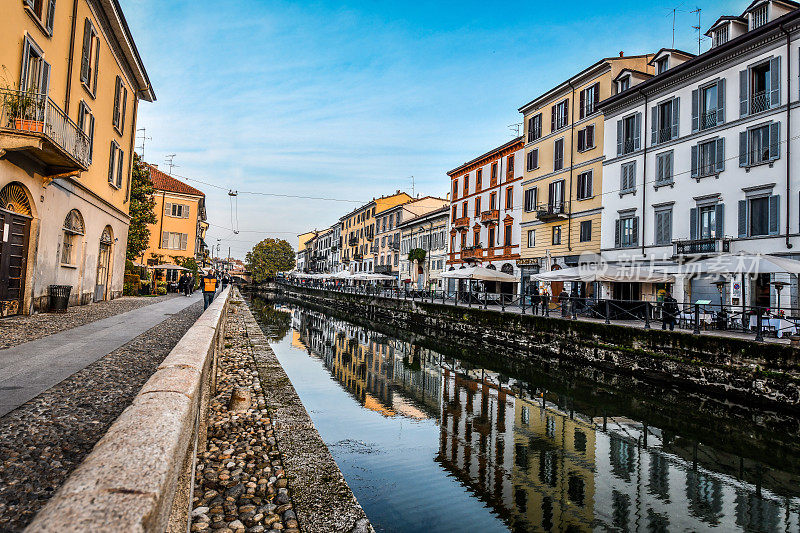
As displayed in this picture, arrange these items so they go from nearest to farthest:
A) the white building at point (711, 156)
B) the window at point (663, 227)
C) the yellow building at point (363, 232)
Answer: the white building at point (711, 156)
the window at point (663, 227)
the yellow building at point (363, 232)

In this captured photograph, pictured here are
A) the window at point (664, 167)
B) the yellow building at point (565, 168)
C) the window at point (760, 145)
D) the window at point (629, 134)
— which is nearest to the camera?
the window at point (760, 145)

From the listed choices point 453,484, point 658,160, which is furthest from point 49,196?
point 658,160

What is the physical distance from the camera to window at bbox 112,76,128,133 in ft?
66.4

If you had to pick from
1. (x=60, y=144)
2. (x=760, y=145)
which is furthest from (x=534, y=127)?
(x=60, y=144)

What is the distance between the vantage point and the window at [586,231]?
27455 millimetres

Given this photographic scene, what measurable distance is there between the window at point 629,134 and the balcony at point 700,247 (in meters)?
6.20

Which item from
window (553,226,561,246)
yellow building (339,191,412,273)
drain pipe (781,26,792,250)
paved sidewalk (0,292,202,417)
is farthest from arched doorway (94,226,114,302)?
yellow building (339,191,412,273)

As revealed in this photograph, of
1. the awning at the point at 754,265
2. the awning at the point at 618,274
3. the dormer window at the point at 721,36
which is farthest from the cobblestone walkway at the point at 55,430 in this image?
the dormer window at the point at 721,36

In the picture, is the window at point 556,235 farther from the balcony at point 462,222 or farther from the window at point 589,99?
the balcony at point 462,222

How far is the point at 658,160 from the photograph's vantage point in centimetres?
2330

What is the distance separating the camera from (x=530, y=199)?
32.8m

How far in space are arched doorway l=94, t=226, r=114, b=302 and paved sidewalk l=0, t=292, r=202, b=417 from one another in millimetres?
9948

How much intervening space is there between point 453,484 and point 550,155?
28452mm

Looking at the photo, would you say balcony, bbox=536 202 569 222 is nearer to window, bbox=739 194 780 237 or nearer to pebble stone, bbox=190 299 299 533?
window, bbox=739 194 780 237
